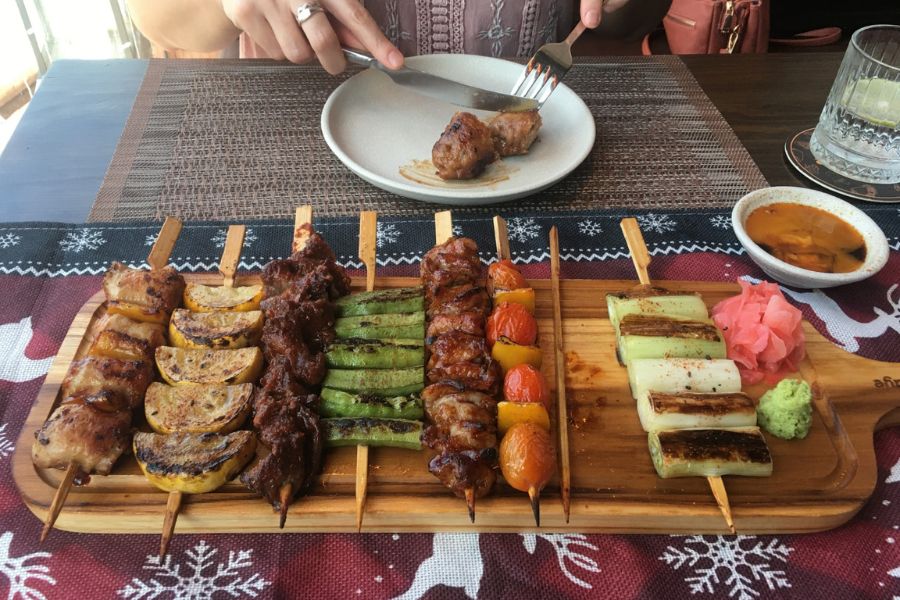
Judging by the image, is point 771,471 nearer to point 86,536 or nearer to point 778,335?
point 778,335

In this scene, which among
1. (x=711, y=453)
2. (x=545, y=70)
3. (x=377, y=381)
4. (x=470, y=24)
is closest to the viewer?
(x=711, y=453)

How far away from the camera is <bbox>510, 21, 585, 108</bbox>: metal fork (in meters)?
4.21

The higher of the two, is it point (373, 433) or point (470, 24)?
point (470, 24)

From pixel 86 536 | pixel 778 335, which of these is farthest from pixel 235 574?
pixel 778 335

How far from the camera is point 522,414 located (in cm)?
250

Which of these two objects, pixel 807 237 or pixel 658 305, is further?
pixel 807 237

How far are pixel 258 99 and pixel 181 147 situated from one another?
0.76 m

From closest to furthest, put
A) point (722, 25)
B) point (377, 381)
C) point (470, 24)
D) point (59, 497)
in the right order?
point (59, 497) → point (377, 381) → point (470, 24) → point (722, 25)

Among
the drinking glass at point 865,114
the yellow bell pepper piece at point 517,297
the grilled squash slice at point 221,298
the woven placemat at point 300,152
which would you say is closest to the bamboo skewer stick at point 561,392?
the yellow bell pepper piece at point 517,297

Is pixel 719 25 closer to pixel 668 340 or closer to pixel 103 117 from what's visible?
pixel 668 340

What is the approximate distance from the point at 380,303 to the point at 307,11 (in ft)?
6.50

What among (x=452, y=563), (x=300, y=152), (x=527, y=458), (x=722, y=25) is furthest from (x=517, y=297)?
(x=722, y=25)

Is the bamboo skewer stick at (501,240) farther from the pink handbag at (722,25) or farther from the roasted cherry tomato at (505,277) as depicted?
the pink handbag at (722,25)

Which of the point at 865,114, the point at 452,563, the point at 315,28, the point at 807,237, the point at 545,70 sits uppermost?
the point at 315,28
